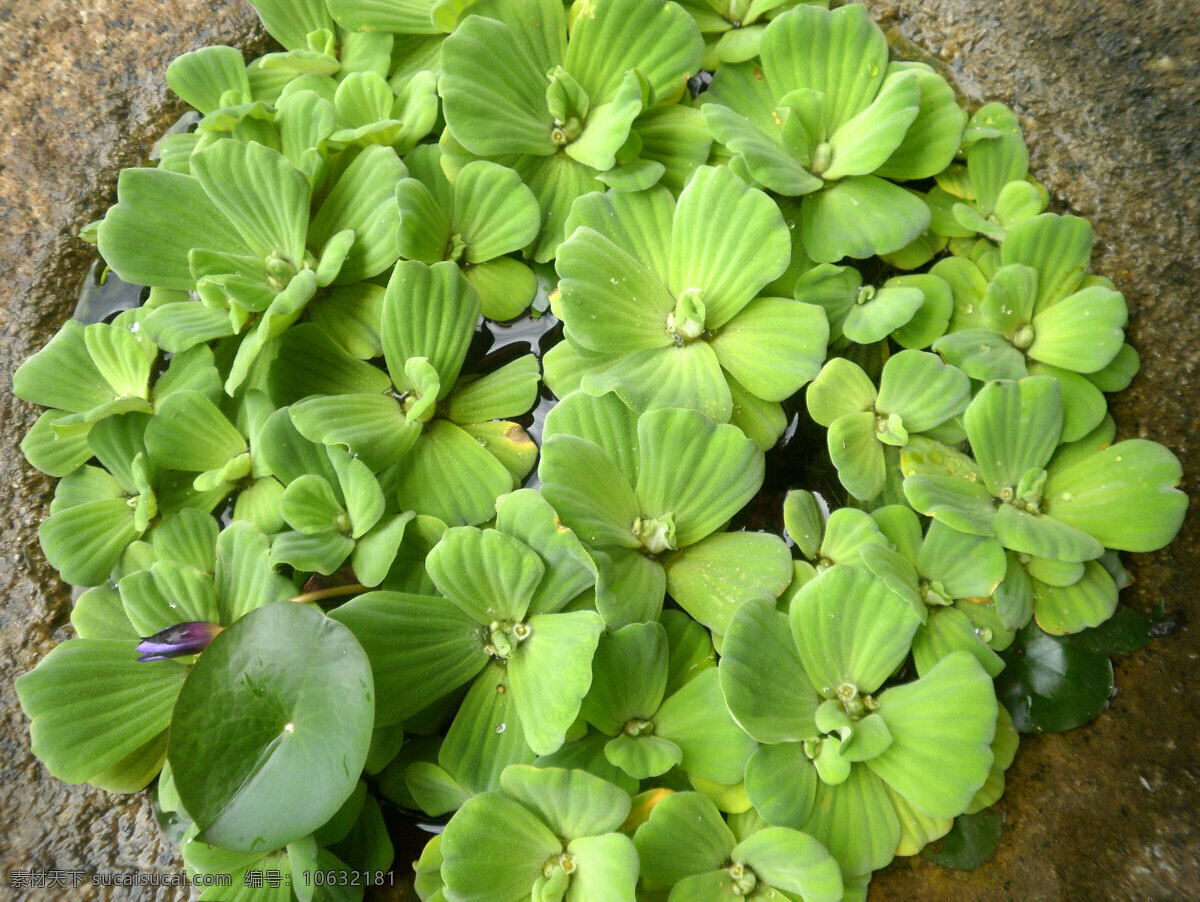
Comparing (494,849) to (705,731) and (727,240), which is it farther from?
(727,240)

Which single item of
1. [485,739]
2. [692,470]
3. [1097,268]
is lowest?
[485,739]

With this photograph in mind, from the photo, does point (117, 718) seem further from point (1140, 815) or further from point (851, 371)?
point (1140, 815)

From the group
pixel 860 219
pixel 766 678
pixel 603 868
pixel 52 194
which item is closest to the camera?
pixel 603 868

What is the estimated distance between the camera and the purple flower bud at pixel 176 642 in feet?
3.51

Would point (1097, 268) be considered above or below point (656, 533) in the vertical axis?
above

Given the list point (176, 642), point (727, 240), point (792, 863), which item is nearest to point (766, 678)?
point (792, 863)

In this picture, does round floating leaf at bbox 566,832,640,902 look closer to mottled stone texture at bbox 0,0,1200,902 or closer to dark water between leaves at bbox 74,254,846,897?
dark water between leaves at bbox 74,254,846,897

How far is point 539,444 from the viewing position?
4.12 feet

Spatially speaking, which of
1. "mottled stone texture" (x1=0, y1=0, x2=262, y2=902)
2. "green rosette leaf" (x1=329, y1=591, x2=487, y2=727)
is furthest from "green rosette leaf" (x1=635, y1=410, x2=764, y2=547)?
"mottled stone texture" (x1=0, y1=0, x2=262, y2=902)

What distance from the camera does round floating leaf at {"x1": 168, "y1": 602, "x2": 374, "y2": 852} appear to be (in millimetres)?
938

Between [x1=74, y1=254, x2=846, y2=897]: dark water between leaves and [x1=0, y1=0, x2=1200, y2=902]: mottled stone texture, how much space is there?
0.90ft

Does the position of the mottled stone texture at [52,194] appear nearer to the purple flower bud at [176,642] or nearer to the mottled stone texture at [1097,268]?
the mottled stone texture at [1097,268]

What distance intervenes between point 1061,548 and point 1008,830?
0.39 m

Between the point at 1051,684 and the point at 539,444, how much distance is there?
32.5 inches
